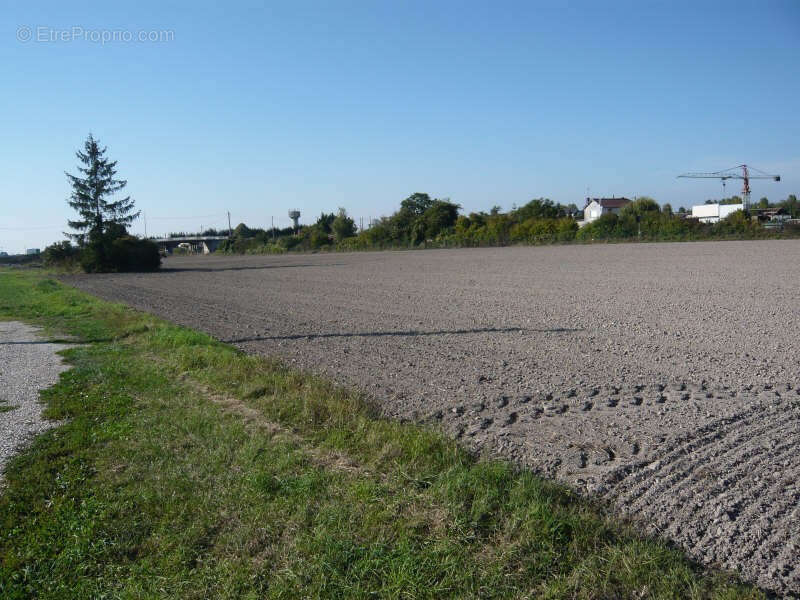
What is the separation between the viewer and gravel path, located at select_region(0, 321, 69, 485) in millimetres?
6824

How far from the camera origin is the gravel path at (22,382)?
6.82 metres

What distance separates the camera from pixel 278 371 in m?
9.14

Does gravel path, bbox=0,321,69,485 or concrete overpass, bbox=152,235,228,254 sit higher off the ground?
concrete overpass, bbox=152,235,228,254

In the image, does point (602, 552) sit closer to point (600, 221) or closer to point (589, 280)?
point (589, 280)

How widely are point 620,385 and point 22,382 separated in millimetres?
8623

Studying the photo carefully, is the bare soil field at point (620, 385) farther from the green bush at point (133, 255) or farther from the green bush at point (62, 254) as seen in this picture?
the green bush at point (62, 254)

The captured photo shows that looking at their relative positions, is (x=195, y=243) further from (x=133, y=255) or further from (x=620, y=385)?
(x=620, y=385)

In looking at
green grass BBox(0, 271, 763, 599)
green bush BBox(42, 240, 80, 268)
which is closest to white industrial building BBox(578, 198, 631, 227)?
green bush BBox(42, 240, 80, 268)

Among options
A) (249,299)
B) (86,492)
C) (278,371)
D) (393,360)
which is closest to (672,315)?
(393,360)

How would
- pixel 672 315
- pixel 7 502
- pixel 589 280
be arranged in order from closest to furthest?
pixel 7 502
pixel 672 315
pixel 589 280

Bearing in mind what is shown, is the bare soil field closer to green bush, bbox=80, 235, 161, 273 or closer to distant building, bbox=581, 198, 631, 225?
green bush, bbox=80, 235, 161, 273

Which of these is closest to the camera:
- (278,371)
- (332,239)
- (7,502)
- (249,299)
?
(7,502)

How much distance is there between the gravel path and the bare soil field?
3352mm

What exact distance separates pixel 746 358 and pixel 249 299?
57.9ft
